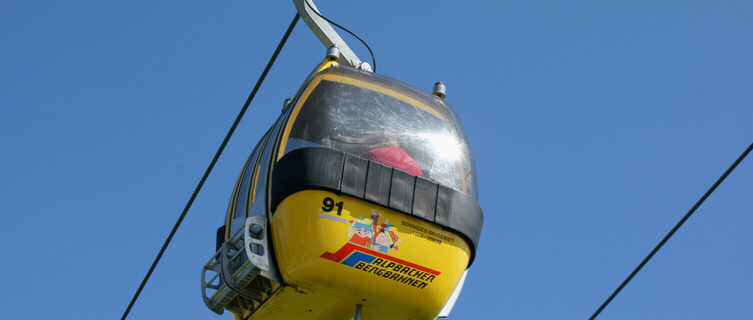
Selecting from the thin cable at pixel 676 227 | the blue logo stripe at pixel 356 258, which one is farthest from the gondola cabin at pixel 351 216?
the thin cable at pixel 676 227

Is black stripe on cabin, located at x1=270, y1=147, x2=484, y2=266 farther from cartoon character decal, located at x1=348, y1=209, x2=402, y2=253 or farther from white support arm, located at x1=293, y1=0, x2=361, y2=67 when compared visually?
white support arm, located at x1=293, y1=0, x2=361, y2=67

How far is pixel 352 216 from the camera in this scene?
595 inches

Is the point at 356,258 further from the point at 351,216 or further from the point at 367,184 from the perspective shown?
the point at 367,184

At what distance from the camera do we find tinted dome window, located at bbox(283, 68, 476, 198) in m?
15.8

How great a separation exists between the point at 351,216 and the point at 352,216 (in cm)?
1

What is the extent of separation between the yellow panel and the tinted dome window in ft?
2.76

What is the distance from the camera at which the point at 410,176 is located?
Result: 15633mm

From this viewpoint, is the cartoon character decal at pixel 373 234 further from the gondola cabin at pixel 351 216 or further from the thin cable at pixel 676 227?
the thin cable at pixel 676 227

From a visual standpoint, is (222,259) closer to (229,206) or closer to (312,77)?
(229,206)

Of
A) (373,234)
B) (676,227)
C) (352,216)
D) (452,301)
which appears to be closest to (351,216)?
(352,216)

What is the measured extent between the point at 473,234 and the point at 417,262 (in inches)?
44.2

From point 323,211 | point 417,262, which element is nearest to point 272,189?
point 323,211

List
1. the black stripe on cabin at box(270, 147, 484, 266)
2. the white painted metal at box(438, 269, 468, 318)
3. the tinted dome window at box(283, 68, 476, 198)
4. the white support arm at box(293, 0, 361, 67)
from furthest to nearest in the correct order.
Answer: the white support arm at box(293, 0, 361, 67) < the white painted metal at box(438, 269, 468, 318) < the tinted dome window at box(283, 68, 476, 198) < the black stripe on cabin at box(270, 147, 484, 266)

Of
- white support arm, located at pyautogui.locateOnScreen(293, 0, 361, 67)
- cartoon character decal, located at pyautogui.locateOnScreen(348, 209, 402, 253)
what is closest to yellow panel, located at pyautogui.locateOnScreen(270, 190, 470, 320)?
cartoon character decal, located at pyautogui.locateOnScreen(348, 209, 402, 253)
